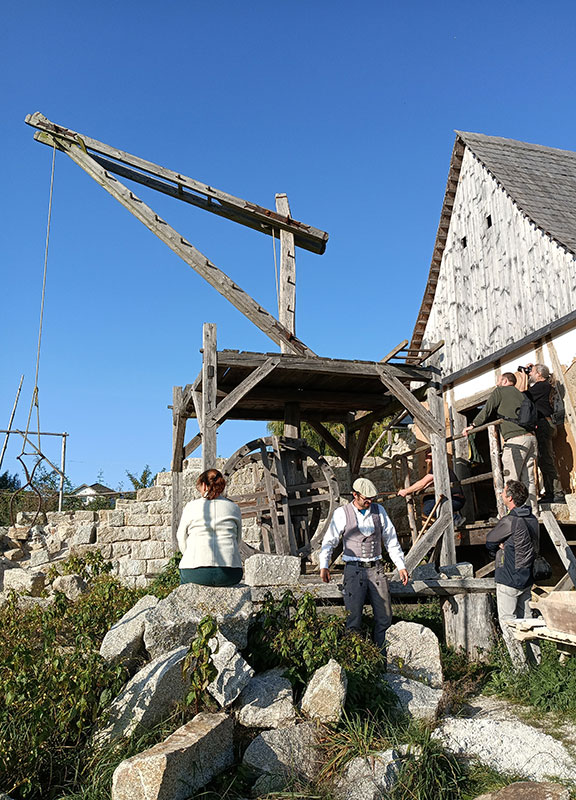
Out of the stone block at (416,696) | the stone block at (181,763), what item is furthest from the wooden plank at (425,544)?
the stone block at (181,763)

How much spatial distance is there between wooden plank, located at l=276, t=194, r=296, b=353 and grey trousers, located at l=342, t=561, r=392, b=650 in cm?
406

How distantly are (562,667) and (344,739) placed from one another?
2.54m

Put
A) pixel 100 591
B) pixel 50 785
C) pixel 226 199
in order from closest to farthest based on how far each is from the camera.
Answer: pixel 50 785, pixel 100 591, pixel 226 199

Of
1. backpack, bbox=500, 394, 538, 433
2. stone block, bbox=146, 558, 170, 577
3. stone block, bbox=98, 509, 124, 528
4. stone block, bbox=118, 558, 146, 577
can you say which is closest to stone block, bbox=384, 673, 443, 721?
backpack, bbox=500, 394, 538, 433

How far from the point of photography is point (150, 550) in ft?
34.7

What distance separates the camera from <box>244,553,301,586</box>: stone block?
6379mm

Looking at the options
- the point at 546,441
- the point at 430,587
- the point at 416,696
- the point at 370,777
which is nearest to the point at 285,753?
the point at 370,777

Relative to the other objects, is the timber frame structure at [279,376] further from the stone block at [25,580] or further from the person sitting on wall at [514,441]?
the stone block at [25,580]

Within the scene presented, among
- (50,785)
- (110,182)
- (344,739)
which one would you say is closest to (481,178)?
(110,182)

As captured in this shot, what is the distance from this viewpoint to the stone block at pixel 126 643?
452 cm

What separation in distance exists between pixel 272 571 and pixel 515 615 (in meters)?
2.31

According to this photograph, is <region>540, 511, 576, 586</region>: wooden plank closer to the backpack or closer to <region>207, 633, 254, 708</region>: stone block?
the backpack

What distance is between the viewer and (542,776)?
13.2 feet

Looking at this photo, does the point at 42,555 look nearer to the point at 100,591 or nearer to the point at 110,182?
the point at 100,591
